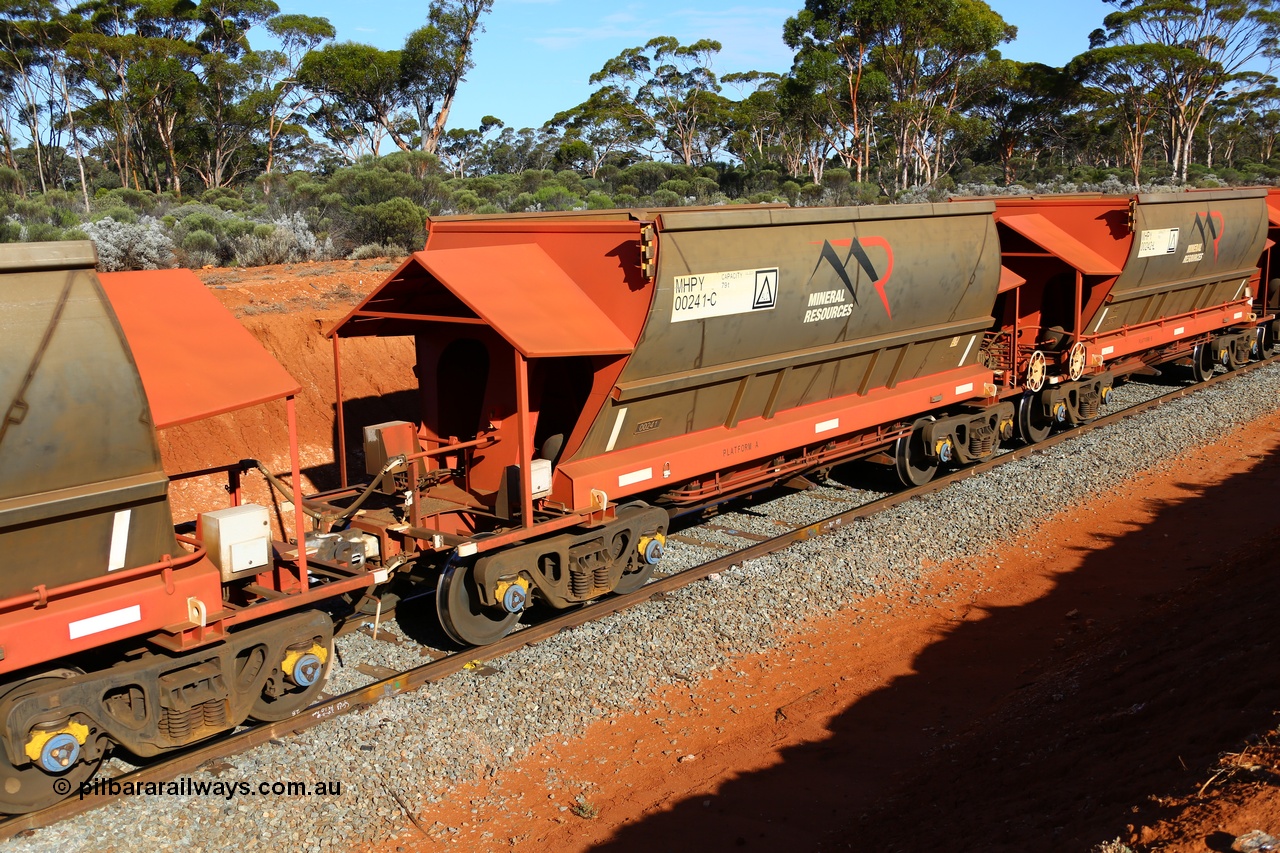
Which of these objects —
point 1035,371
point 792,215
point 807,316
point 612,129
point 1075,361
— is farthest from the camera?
point 612,129

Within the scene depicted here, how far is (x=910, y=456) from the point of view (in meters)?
12.7

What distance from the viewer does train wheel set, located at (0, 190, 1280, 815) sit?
18.4ft

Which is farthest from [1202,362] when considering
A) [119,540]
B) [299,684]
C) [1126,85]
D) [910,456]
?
[1126,85]

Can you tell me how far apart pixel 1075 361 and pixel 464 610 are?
9.71m

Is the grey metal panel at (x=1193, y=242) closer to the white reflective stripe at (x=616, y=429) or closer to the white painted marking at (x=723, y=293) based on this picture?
the white painted marking at (x=723, y=293)

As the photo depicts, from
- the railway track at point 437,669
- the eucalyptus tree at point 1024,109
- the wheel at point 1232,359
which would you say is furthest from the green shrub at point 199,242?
the eucalyptus tree at point 1024,109

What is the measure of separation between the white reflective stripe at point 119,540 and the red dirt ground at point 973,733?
2.17 metres


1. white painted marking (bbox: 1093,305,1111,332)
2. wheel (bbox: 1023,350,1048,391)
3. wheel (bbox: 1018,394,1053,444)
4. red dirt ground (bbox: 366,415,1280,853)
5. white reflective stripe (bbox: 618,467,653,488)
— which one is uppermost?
white painted marking (bbox: 1093,305,1111,332)

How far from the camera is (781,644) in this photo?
8336mm

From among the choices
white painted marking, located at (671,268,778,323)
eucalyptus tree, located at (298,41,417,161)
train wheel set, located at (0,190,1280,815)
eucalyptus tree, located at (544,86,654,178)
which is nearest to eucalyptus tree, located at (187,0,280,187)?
eucalyptus tree, located at (298,41,417,161)

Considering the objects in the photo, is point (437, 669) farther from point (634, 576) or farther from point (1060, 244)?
point (1060, 244)

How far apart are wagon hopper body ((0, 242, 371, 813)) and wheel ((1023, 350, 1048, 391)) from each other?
9928 mm

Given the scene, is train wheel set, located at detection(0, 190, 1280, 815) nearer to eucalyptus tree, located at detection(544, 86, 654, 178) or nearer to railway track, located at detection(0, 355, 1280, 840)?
railway track, located at detection(0, 355, 1280, 840)

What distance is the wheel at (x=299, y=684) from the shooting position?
6.80m
